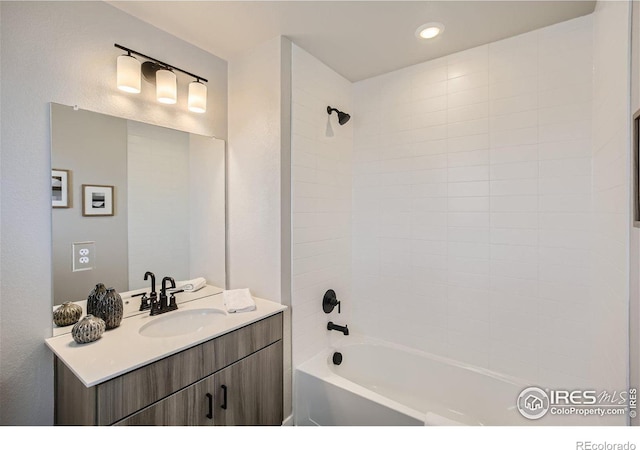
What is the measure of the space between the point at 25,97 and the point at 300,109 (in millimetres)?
1363

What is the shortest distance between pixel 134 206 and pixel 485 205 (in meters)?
2.18

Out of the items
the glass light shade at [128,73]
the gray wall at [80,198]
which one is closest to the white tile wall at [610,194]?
the glass light shade at [128,73]

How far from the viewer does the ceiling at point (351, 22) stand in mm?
1516

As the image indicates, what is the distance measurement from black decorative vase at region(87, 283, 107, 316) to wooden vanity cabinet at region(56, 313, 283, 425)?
9.3 inches

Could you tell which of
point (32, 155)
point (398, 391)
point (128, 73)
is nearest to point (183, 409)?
point (32, 155)

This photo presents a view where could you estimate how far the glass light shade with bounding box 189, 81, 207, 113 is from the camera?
1.79 m

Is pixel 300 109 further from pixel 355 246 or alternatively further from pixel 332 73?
pixel 355 246

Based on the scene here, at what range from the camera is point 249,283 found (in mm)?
1972

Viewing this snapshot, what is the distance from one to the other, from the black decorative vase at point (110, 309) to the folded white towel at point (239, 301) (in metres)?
0.53

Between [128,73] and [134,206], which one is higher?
[128,73]

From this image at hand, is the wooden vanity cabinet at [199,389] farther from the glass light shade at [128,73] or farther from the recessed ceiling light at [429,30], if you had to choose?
the recessed ceiling light at [429,30]

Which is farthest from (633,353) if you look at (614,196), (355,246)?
A: (355,246)

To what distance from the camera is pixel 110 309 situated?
54.7 inches

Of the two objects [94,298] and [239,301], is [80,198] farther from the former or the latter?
[239,301]
